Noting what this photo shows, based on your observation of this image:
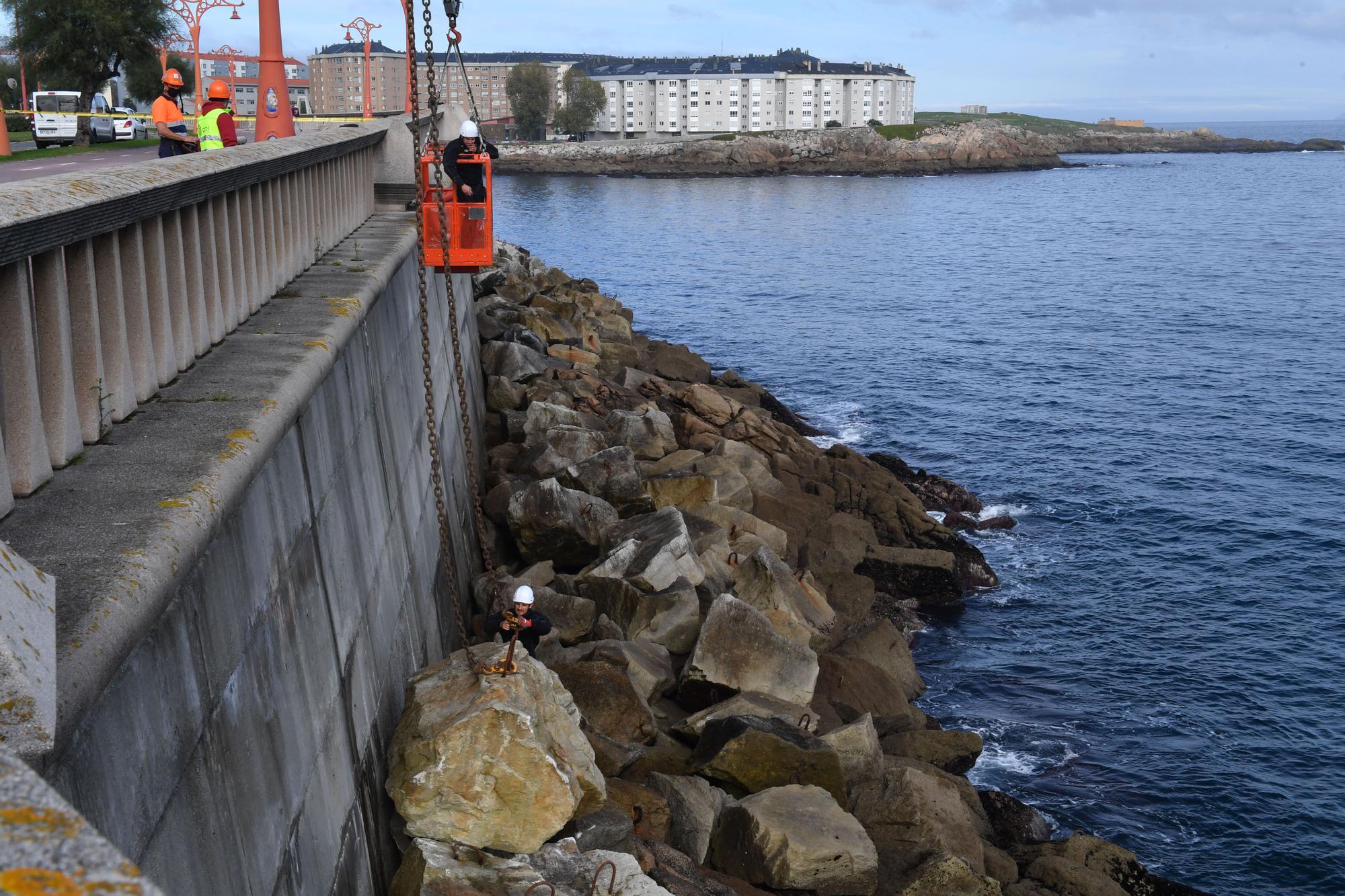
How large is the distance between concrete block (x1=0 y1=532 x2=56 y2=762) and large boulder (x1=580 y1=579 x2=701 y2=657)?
9964 millimetres

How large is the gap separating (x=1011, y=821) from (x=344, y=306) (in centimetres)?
851

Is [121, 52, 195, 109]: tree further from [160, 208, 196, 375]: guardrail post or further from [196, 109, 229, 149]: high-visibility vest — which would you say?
[160, 208, 196, 375]: guardrail post

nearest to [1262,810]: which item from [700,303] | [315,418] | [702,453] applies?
[702,453]

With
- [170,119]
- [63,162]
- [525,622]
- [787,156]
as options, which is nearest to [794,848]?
[525,622]

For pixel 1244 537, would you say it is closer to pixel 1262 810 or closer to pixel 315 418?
pixel 1262 810

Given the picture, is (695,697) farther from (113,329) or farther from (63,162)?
(63,162)

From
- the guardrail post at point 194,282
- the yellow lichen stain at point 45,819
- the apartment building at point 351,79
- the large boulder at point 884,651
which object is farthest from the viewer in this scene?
the apartment building at point 351,79

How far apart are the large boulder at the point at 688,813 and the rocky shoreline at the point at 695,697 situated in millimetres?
19

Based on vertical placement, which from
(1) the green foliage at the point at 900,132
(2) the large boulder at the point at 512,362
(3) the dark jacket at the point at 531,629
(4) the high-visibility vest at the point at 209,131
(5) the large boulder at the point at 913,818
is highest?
(1) the green foliage at the point at 900,132

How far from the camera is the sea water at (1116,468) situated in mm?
15469

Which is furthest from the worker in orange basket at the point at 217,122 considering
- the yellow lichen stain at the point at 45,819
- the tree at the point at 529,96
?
the tree at the point at 529,96

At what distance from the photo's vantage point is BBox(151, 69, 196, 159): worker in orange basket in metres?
13.0

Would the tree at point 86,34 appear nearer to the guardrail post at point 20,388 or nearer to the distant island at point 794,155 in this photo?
the guardrail post at point 20,388

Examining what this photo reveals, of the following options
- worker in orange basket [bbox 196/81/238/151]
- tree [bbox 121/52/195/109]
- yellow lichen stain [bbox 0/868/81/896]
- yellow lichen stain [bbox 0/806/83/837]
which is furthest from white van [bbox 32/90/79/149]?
yellow lichen stain [bbox 0/868/81/896]
